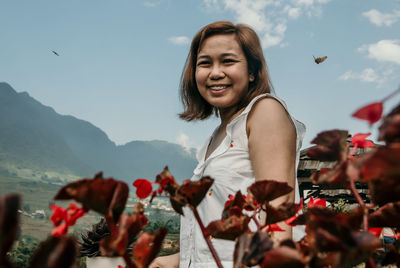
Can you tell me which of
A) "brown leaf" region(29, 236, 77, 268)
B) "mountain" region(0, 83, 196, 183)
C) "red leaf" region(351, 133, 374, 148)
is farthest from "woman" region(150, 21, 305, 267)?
"mountain" region(0, 83, 196, 183)

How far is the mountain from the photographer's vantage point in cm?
11250

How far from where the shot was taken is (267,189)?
39 cm

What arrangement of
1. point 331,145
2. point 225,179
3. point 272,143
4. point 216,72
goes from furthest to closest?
point 216,72 → point 225,179 → point 272,143 → point 331,145

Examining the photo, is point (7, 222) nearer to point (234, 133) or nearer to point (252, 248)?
point (252, 248)

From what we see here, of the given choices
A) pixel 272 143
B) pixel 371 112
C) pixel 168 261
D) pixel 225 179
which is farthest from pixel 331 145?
pixel 168 261

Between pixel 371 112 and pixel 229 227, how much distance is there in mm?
182

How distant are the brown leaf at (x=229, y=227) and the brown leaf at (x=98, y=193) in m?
0.11

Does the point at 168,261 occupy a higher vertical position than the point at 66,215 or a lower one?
lower

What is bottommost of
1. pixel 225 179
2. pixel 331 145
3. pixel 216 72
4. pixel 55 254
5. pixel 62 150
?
pixel 55 254

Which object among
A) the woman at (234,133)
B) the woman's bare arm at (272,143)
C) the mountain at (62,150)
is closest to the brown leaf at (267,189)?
the woman at (234,133)

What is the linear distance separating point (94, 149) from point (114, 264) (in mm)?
137469

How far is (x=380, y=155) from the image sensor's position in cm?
24

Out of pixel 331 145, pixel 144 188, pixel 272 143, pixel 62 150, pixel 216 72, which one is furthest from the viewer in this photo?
pixel 62 150

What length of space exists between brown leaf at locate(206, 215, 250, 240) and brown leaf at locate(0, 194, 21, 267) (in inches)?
8.1
